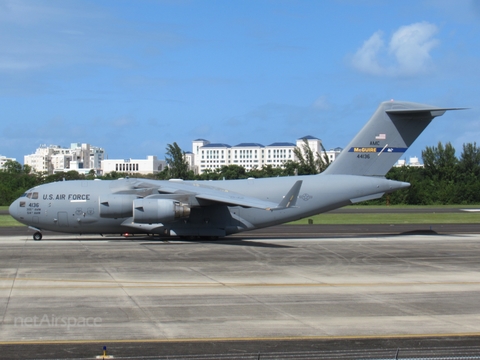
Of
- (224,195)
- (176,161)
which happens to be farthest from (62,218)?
(176,161)

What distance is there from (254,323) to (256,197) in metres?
18.6

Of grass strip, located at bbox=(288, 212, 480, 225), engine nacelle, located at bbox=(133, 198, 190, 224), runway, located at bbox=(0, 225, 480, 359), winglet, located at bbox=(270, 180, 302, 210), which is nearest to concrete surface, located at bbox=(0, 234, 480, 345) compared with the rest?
runway, located at bbox=(0, 225, 480, 359)

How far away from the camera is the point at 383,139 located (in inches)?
1251

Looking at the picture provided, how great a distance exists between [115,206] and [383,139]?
14.5 metres

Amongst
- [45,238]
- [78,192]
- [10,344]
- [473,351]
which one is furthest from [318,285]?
[45,238]

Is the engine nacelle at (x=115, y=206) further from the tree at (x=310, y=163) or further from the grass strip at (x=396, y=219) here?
the tree at (x=310, y=163)

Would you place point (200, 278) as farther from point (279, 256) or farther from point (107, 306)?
point (279, 256)

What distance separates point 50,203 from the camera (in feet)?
97.3

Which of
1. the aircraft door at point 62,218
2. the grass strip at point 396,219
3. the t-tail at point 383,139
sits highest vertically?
the t-tail at point 383,139

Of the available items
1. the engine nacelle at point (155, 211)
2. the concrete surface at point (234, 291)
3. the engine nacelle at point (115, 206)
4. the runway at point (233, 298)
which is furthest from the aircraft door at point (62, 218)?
the engine nacelle at point (155, 211)

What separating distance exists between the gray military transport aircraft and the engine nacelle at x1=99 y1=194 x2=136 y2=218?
0.05m

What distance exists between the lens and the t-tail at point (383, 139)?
3167 cm

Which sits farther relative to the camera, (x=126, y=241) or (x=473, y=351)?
(x=126, y=241)

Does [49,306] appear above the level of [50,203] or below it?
below
